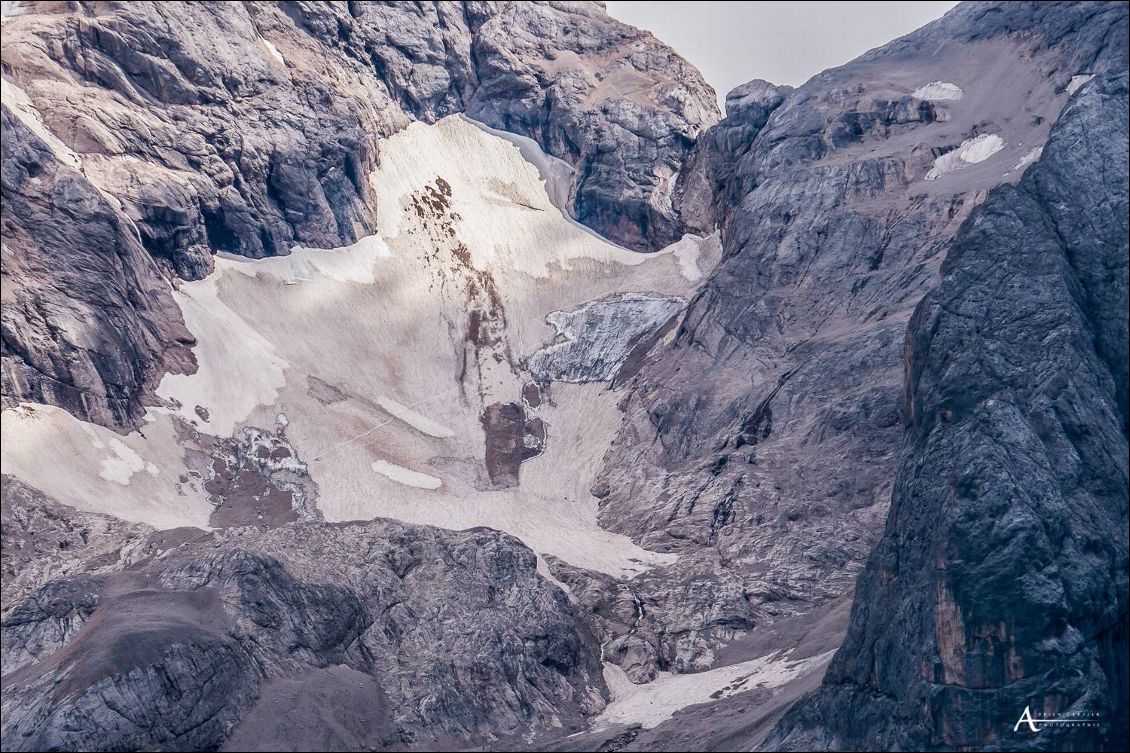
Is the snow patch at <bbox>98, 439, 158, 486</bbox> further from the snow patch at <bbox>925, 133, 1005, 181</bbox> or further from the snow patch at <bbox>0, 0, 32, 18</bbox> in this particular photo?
the snow patch at <bbox>925, 133, 1005, 181</bbox>

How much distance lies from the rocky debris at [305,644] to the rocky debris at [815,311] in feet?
29.9

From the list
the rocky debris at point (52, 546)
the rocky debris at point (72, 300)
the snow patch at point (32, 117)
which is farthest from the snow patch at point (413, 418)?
the snow patch at point (32, 117)

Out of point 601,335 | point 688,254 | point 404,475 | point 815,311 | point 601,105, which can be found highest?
point 601,105

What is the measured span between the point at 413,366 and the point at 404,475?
16939mm

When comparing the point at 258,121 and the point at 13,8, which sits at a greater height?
the point at 13,8

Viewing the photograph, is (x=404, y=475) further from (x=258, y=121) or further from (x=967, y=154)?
(x=967, y=154)

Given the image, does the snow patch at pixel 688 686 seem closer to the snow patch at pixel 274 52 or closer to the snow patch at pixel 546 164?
the snow patch at pixel 546 164

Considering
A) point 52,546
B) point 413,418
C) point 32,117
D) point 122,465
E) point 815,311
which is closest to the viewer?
point 52,546

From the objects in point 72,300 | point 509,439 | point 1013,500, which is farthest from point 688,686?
point 72,300

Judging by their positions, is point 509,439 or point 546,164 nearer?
point 509,439

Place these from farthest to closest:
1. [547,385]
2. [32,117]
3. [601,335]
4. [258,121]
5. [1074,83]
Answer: [601,335] → [258,121] → [547,385] → [32,117] → [1074,83]

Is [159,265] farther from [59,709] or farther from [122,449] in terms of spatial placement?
[59,709]

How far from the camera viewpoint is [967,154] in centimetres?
10025

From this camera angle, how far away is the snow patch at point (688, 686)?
64.8 metres
